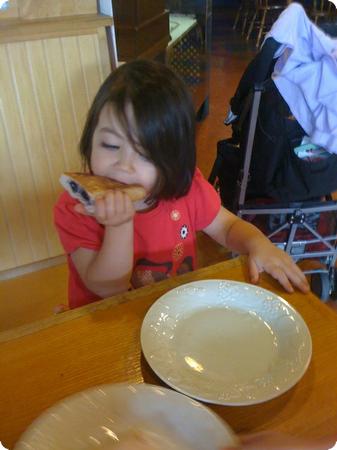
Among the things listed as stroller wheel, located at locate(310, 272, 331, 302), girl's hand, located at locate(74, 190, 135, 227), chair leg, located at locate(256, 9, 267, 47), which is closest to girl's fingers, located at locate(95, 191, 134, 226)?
girl's hand, located at locate(74, 190, 135, 227)

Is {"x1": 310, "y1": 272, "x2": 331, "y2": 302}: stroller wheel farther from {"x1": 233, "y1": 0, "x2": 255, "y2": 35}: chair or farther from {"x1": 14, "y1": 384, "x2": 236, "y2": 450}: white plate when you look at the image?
{"x1": 233, "y1": 0, "x2": 255, "y2": 35}: chair

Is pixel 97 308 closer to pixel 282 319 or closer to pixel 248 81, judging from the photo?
pixel 282 319

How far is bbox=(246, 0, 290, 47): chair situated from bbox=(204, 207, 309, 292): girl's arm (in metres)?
5.54

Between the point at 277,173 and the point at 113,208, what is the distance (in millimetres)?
1150

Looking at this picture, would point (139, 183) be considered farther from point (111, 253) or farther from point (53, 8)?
point (53, 8)

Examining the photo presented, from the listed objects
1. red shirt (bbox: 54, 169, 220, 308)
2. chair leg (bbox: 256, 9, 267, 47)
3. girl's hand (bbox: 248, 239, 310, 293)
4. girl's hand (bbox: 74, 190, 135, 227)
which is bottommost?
chair leg (bbox: 256, 9, 267, 47)

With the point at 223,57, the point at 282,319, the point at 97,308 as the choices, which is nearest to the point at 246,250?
the point at 282,319

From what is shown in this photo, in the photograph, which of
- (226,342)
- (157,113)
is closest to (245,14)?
(157,113)

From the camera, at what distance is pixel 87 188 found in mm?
710

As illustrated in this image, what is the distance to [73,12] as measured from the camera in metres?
1.67

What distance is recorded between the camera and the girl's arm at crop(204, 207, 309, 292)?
805 millimetres

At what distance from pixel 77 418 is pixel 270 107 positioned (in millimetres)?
1401

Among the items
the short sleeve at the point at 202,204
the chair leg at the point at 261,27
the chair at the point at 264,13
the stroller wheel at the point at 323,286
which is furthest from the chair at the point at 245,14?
the short sleeve at the point at 202,204

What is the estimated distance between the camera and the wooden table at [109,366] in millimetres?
A: 570
